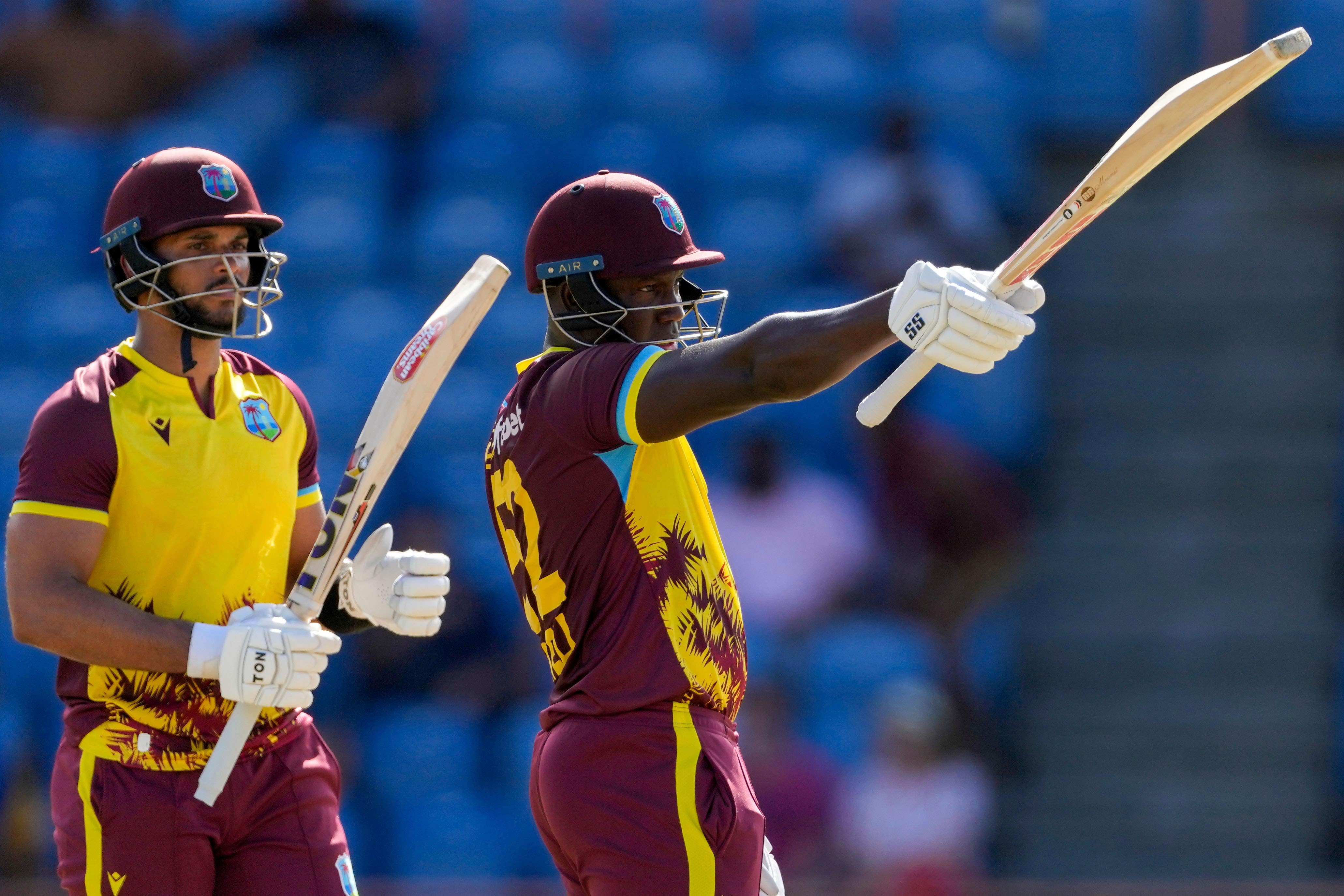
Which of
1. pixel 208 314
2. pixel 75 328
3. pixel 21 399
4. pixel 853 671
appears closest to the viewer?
pixel 208 314

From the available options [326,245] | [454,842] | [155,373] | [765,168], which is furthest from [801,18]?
[155,373]

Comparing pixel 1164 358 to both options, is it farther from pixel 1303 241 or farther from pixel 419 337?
pixel 419 337

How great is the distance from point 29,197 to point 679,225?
18.3 feet

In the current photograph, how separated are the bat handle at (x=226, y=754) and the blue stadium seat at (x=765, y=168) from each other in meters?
5.07

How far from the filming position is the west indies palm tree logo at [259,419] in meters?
3.29

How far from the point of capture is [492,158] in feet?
26.1

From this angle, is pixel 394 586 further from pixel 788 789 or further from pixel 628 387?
pixel 788 789

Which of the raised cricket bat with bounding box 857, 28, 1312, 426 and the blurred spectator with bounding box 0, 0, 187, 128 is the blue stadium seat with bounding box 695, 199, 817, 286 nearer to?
the blurred spectator with bounding box 0, 0, 187, 128

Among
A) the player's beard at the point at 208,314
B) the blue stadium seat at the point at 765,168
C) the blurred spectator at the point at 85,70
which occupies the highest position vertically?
the blurred spectator at the point at 85,70

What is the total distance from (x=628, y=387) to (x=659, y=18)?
620 cm

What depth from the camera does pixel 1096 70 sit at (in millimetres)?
8180

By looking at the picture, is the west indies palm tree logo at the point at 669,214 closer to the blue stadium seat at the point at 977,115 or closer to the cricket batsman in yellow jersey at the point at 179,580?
the cricket batsman in yellow jersey at the point at 179,580

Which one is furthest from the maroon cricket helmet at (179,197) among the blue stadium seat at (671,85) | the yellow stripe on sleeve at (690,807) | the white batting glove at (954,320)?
the blue stadium seat at (671,85)

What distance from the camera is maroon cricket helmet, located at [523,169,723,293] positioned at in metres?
3.05
